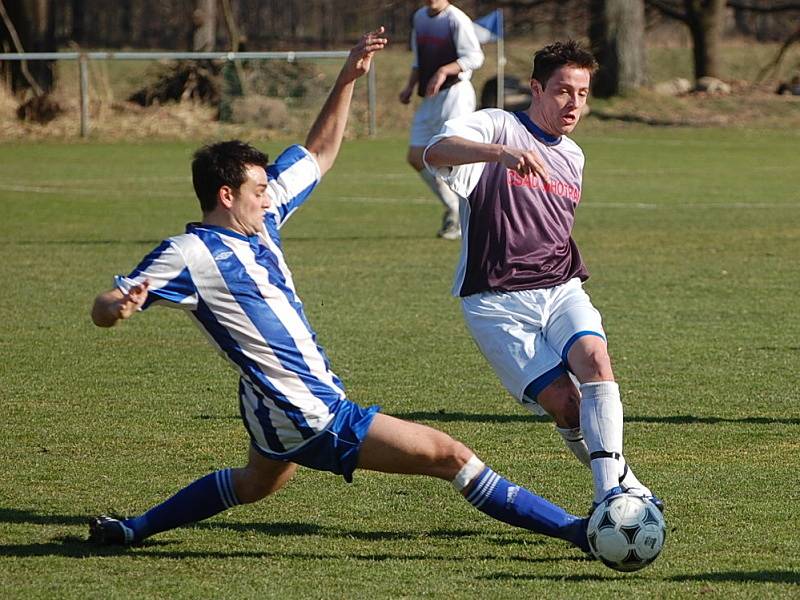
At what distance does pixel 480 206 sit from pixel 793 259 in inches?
282

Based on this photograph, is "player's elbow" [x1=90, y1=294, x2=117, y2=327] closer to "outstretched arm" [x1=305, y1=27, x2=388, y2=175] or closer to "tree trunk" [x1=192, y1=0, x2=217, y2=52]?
"outstretched arm" [x1=305, y1=27, x2=388, y2=175]

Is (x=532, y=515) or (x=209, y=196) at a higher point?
(x=209, y=196)

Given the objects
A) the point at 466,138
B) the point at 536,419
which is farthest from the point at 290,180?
the point at 536,419

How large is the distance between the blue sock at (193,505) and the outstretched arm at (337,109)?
1.21m

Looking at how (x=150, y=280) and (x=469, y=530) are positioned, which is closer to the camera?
(x=150, y=280)

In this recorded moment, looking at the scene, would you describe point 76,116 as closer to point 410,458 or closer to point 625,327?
point 625,327

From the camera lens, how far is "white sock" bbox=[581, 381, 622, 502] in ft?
14.2

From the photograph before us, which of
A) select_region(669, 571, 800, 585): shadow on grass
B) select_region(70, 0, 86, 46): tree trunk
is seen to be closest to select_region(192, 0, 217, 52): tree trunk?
select_region(70, 0, 86, 46): tree trunk

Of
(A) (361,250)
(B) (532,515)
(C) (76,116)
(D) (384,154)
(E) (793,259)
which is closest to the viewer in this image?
(B) (532,515)

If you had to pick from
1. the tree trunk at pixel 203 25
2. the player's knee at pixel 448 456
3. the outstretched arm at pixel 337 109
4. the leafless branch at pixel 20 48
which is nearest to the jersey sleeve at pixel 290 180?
Answer: the outstretched arm at pixel 337 109

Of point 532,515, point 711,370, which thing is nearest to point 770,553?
point 532,515

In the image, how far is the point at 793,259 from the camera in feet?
37.6

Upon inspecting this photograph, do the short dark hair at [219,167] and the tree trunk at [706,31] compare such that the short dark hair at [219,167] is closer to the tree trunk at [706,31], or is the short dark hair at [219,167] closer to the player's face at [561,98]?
the player's face at [561,98]

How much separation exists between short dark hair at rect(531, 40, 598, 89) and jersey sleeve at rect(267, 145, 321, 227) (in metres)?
0.91
